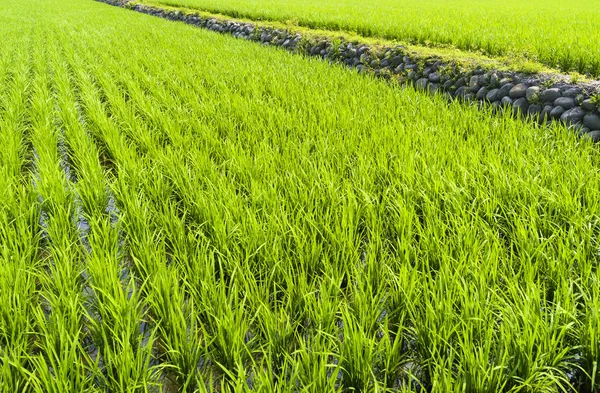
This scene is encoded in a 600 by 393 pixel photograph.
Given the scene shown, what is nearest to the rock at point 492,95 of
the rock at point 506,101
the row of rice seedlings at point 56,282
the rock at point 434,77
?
the rock at point 506,101

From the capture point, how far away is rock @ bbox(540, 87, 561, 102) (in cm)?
387

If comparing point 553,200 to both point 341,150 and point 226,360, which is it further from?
point 226,360

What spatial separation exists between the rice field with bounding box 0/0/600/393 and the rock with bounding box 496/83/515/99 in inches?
24.3

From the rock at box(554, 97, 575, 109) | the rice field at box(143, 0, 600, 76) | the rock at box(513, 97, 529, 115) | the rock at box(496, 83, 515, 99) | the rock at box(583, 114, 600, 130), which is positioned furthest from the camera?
the rice field at box(143, 0, 600, 76)

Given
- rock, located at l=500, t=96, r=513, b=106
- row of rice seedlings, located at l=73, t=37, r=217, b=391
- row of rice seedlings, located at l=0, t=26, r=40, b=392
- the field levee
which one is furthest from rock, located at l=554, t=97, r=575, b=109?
row of rice seedlings, located at l=0, t=26, r=40, b=392

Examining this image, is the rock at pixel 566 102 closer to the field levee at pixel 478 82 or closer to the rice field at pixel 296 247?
the field levee at pixel 478 82

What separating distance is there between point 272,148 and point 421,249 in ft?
4.95

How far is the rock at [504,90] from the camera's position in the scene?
4.27m

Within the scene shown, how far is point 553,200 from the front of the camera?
7.00 feet

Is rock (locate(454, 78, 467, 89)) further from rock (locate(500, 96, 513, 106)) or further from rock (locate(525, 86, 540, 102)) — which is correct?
rock (locate(525, 86, 540, 102))

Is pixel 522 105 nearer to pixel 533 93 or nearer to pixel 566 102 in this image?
pixel 533 93

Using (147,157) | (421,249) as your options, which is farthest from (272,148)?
(421,249)

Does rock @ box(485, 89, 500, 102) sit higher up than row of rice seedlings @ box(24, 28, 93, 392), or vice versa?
rock @ box(485, 89, 500, 102)

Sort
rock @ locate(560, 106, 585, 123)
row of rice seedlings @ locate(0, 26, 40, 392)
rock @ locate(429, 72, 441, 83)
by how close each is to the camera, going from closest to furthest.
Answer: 1. row of rice seedlings @ locate(0, 26, 40, 392)
2. rock @ locate(560, 106, 585, 123)
3. rock @ locate(429, 72, 441, 83)
